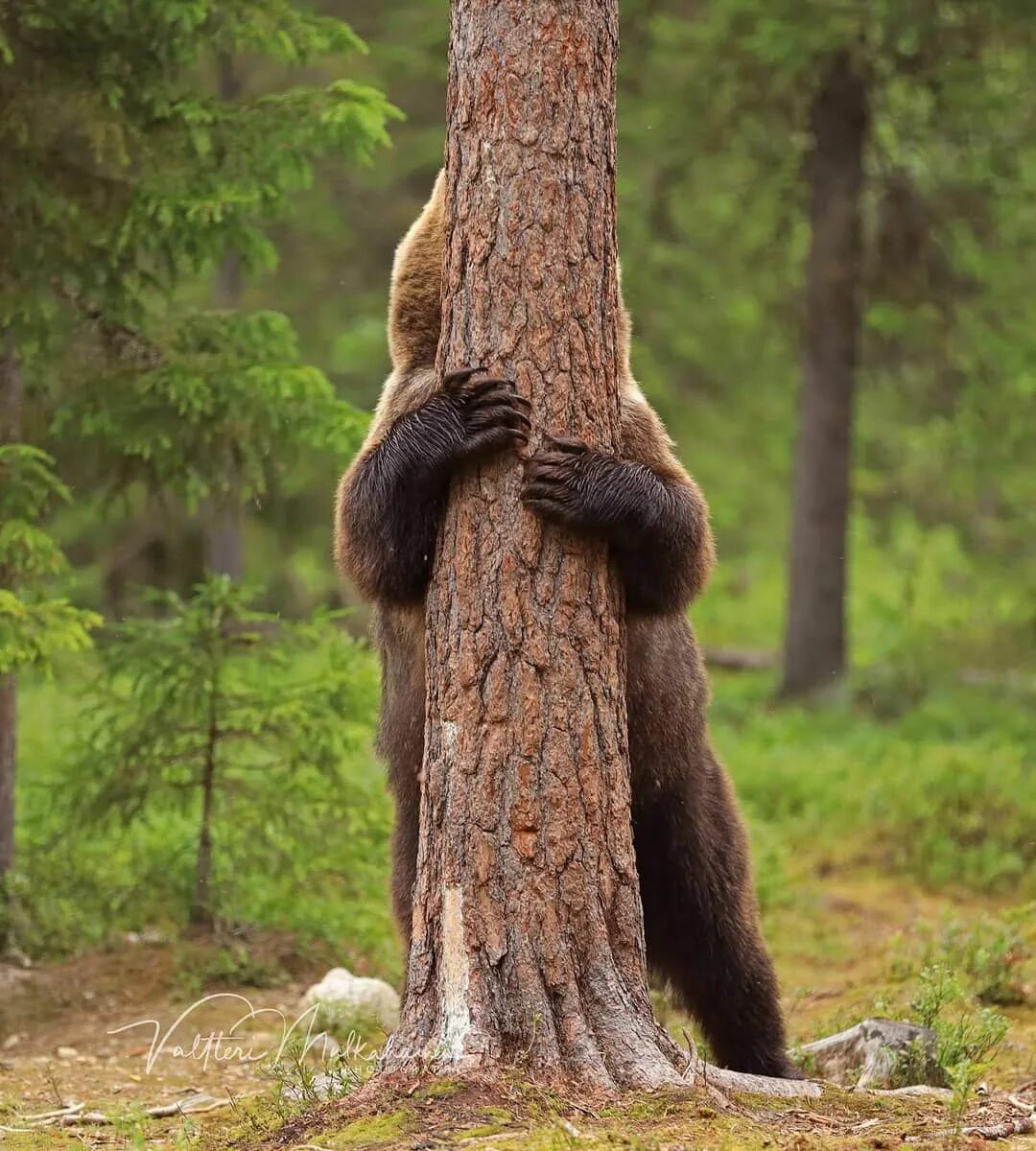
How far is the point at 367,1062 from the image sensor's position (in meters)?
5.19

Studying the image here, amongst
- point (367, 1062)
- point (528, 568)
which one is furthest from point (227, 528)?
point (528, 568)

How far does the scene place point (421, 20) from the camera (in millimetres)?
15180

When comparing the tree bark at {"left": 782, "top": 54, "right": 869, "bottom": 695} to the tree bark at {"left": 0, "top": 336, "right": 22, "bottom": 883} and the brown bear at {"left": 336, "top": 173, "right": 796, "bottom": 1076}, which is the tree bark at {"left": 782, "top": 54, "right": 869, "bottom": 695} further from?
the brown bear at {"left": 336, "top": 173, "right": 796, "bottom": 1076}

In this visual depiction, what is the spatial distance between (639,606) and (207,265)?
367 cm

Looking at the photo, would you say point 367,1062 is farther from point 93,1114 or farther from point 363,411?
point 363,411

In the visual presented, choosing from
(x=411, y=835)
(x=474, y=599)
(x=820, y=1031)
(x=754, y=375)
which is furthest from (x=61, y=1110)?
(x=754, y=375)

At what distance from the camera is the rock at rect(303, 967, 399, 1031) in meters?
6.91

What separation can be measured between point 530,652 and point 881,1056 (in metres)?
2.29

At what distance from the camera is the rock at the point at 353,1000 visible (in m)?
6.91

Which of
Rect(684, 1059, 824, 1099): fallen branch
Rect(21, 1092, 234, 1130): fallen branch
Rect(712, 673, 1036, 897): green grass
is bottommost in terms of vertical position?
Rect(21, 1092, 234, 1130): fallen branch

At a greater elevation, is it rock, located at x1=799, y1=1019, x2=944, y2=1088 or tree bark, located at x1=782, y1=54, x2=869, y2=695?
tree bark, located at x1=782, y1=54, x2=869, y2=695

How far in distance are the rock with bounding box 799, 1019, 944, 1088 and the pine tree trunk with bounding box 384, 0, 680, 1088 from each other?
1429 millimetres

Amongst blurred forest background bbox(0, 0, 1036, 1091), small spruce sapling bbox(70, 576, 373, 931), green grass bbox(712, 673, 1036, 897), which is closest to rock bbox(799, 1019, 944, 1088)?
blurred forest background bbox(0, 0, 1036, 1091)

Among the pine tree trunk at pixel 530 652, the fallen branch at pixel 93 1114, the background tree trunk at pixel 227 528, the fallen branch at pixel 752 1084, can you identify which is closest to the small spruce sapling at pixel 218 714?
the fallen branch at pixel 93 1114
